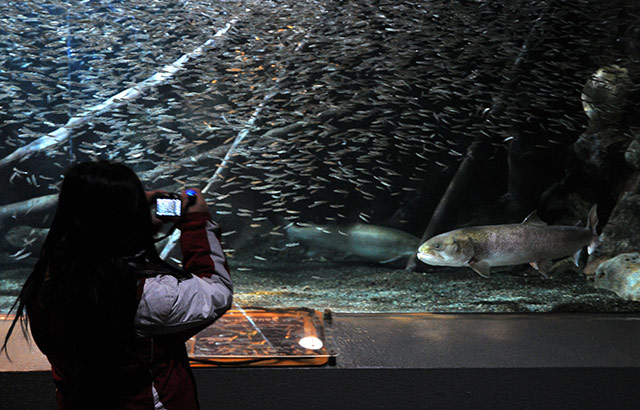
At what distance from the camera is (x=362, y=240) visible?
11.4ft

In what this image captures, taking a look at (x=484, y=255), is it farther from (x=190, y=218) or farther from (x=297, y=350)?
(x=190, y=218)

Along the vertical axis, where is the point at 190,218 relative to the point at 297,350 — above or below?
above

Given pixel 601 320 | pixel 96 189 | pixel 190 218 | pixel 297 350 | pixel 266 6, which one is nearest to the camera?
pixel 96 189

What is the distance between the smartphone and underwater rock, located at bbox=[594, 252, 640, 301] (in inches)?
120

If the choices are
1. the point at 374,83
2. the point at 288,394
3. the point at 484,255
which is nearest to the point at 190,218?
the point at 288,394

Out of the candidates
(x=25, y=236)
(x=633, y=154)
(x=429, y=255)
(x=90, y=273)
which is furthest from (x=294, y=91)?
(x=90, y=273)

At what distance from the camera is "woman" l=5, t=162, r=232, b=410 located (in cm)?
91

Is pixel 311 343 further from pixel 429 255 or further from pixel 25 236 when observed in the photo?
pixel 25 236

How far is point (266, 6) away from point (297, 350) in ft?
8.30

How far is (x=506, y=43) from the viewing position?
3.46 meters

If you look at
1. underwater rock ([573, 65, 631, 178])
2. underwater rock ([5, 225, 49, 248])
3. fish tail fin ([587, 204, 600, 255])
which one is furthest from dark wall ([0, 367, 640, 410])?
underwater rock ([5, 225, 49, 248])

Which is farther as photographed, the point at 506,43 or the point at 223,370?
the point at 506,43

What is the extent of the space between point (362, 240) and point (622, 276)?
173 centimetres

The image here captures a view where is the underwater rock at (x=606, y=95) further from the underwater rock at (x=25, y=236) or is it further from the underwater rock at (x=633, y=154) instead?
the underwater rock at (x=25, y=236)
